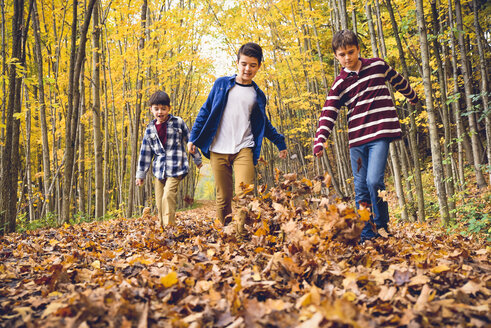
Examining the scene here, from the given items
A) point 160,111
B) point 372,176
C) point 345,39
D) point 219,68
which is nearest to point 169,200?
point 160,111

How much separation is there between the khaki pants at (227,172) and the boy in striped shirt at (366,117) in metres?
0.78

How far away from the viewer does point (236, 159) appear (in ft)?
10.8

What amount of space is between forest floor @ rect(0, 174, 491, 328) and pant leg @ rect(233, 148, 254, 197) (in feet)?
1.85

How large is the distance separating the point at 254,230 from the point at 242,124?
4.23 feet

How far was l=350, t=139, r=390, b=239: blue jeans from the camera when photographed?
103 inches

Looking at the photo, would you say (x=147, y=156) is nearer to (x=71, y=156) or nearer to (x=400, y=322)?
(x=71, y=156)

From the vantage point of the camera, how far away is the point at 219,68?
12727 mm

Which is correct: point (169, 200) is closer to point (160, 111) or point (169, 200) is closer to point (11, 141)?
point (160, 111)

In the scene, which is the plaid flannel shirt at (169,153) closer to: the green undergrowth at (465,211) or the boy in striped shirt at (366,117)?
the boy in striped shirt at (366,117)

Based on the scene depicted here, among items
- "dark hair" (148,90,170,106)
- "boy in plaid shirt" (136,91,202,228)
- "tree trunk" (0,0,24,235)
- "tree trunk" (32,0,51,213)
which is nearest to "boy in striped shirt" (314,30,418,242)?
"boy in plaid shirt" (136,91,202,228)

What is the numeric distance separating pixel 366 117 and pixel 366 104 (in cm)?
12

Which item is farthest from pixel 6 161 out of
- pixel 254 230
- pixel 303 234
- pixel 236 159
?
pixel 303 234

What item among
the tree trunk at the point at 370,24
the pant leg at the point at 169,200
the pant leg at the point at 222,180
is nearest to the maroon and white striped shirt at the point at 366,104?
the pant leg at the point at 222,180

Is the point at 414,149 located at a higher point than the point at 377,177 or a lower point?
higher
